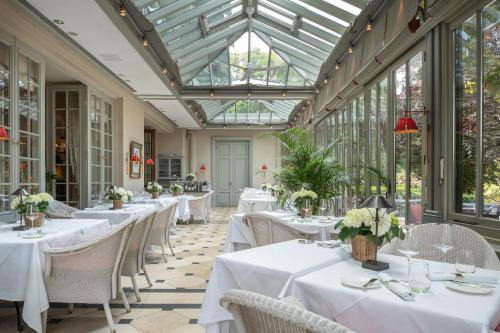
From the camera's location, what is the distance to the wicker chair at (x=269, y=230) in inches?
135

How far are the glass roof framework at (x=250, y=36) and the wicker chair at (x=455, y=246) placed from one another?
3430 millimetres

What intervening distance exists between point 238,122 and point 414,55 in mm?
11315

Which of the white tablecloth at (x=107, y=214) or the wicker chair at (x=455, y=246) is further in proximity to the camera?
the white tablecloth at (x=107, y=214)

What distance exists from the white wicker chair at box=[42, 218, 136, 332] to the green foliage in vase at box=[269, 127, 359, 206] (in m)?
3.00

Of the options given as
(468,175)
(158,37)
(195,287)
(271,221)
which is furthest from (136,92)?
(468,175)

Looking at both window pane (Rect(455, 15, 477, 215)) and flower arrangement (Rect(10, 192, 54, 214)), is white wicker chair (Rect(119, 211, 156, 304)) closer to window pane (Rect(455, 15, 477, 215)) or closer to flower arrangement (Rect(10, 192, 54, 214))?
flower arrangement (Rect(10, 192, 54, 214))

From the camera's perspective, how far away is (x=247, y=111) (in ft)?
48.6

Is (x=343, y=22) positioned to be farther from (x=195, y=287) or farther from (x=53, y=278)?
(x=53, y=278)

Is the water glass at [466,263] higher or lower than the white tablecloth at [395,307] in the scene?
higher

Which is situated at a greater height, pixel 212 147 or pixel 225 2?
pixel 225 2

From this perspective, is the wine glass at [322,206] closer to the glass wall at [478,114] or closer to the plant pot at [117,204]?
the glass wall at [478,114]

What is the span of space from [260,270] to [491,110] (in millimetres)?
2345

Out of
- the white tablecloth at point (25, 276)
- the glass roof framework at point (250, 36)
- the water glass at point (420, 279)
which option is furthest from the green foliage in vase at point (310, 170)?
the water glass at point (420, 279)

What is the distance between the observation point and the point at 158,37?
20.0 feet
